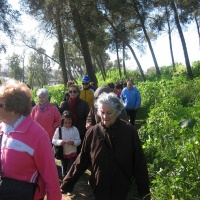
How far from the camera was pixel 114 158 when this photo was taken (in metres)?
3.15

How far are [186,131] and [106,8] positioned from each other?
15383mm

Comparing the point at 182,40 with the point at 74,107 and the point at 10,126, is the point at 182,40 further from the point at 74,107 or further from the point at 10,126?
the point at 10,126

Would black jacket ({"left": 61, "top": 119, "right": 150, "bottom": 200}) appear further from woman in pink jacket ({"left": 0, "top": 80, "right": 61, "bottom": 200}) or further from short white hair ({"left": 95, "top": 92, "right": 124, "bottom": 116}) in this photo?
woman in pink jacket ({"left": 0, "top": 80, "right": 61, "bottom": 200})

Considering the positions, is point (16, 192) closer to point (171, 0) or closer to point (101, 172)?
point (101, 172)

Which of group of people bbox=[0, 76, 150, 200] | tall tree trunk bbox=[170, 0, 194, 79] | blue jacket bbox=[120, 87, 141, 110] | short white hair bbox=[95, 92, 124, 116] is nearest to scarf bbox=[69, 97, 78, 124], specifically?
group of people bbox=[0, 76, 150, 200]

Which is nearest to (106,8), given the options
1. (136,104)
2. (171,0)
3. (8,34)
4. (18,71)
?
(171,0)

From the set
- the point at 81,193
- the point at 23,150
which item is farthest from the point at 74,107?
the point at 23,150

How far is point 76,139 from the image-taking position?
564cm

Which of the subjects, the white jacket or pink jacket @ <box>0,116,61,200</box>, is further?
the white jacket

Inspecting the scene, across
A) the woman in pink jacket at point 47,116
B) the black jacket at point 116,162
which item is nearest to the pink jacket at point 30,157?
the black jacket at point 116,162

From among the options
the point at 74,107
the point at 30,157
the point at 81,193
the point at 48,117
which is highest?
the point at 74,107

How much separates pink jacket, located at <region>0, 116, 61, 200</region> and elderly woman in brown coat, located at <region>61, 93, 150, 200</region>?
2.59 feet

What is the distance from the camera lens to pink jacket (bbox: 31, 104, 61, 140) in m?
5.95

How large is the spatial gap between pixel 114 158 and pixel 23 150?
1.09 m
